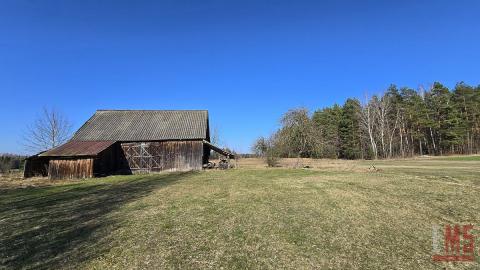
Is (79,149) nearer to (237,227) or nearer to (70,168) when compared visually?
(70,168)

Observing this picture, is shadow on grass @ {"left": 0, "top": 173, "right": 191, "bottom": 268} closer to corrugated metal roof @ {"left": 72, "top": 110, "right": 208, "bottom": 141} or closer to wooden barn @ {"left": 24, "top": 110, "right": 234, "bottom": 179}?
wooden barn @ {"left": 24, "top": 110, "right": 234, "bottom": 179}

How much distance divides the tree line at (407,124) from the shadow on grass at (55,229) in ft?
150

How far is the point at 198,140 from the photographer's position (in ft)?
115

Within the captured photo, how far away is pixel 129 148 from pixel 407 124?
59.7 metres

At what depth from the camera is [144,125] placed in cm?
3825

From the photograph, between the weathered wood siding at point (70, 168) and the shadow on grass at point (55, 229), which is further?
the weathered wood siding at point (70, 168)

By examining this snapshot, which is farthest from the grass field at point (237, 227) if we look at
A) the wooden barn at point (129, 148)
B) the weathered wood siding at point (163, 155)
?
the weathered wood siding at point (163, 155)

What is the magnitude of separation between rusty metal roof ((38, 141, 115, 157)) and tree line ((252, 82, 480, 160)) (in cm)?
3592

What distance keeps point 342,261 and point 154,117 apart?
3518cm

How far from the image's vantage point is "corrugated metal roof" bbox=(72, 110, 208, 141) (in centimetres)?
3572

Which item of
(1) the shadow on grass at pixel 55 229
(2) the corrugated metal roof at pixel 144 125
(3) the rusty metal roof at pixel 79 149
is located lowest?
(1) the shadow on grass at pixel 55 229

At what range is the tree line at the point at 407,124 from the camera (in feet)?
210

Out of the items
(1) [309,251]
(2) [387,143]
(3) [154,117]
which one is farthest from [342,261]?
(2) [387,143]

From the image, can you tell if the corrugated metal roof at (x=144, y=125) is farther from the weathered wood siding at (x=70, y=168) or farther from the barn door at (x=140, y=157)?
the weathered wood siding at (x=70, y=168)
